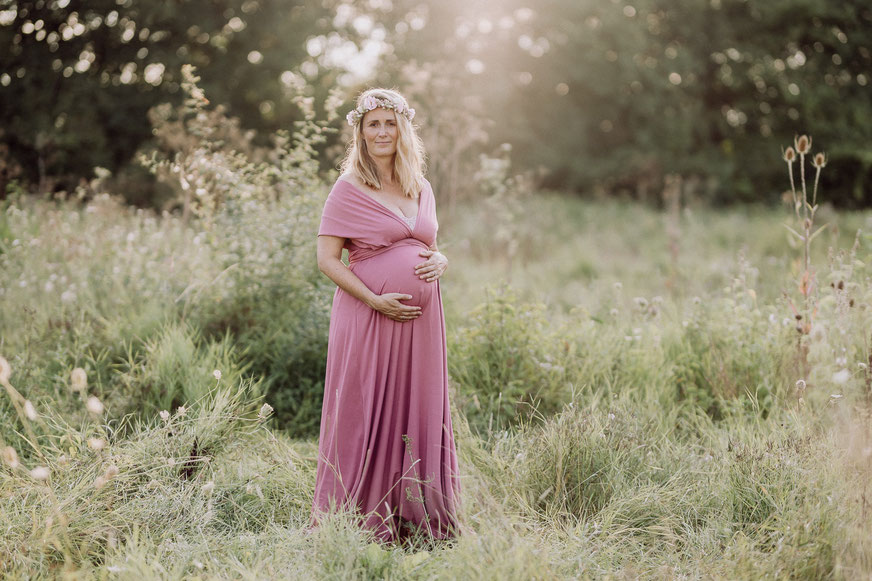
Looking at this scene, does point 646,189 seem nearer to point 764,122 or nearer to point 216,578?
point 764,122

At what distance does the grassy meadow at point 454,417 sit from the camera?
2887 millimetres

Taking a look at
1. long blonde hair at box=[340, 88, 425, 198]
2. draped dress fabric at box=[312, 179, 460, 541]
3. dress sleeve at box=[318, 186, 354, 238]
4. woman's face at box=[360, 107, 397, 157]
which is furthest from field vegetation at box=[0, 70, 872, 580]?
woman's face at box=[360, 107, 397, 157]

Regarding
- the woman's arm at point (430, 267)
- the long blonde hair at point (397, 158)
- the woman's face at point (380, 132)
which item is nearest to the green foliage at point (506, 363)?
the woman's arm at point (430, 267)

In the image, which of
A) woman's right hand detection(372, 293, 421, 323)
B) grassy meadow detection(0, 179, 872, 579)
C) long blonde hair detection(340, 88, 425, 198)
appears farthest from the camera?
long blonde hair detection(340, 88, 425, 198)

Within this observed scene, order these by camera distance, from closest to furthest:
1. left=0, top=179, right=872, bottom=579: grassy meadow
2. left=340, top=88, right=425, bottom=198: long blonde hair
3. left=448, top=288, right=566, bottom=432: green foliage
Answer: left=0, top=179, right=872, bottom=579: grassy meadow < left=340, top=88, right=425, bottom=198: long blonde hair < left=448, top=288, right=566, bottom=432: green foliage

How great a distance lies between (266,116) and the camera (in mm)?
18625

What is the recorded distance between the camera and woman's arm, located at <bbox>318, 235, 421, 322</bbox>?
3.25m

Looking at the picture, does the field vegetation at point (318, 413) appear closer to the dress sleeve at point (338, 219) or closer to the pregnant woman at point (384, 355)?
the pregnant woman at point (384, 355)

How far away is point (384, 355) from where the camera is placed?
3.33m

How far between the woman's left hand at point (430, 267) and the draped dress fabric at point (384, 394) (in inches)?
1.0

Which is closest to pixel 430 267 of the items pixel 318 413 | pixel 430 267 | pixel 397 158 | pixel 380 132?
pixel 430 267

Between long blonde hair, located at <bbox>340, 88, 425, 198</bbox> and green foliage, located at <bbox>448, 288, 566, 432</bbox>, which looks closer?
long blonde hair, located at <bbox>340, 88, 425, 198</bbox>

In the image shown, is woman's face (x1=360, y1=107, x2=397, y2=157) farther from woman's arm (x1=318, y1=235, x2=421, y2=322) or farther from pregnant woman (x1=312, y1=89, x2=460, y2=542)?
woman's arm (x1=318, y1=235, x2=421, y2=322)

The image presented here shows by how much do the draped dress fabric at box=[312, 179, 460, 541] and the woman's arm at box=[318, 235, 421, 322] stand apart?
4 centimetres
